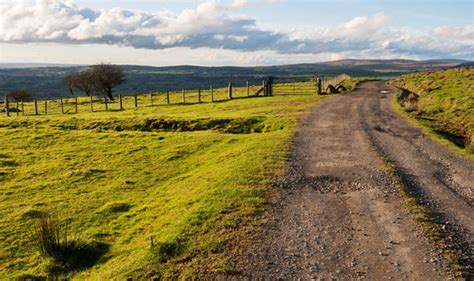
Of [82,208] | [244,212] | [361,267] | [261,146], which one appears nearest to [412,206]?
[361,267]

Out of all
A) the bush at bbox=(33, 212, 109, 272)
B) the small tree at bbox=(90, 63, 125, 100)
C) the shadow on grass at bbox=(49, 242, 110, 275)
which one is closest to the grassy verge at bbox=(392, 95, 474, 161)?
the shadow on grass at bbox=(49, 242, 110, 275)

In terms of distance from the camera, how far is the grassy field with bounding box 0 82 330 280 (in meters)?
10.9

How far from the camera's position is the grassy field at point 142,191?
10930 millimetres

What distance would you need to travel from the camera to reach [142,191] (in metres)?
18.0

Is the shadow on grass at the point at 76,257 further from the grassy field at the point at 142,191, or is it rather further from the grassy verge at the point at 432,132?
the grassy verge at the point at 432,132

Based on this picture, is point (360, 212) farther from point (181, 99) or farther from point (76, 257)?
point (181, 99)

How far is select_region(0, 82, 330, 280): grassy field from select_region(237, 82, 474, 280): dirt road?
3.29 feet

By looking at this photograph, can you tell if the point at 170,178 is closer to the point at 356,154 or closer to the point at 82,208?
the point at 82,208

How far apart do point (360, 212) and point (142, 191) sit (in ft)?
31.7

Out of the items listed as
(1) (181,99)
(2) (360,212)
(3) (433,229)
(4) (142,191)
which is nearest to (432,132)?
(2) (360,212)

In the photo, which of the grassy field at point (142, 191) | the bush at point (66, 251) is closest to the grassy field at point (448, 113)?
the grassy field at point (142, 191)

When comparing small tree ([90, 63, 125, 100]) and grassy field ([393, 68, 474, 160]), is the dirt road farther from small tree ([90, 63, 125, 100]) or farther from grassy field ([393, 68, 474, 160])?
small tree ([90, 63, 125, 100])

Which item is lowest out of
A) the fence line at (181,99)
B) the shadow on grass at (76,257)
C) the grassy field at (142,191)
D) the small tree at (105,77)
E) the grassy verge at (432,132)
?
the shadow on grass at (76,257)

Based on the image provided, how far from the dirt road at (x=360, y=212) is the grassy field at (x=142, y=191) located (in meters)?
1.00
